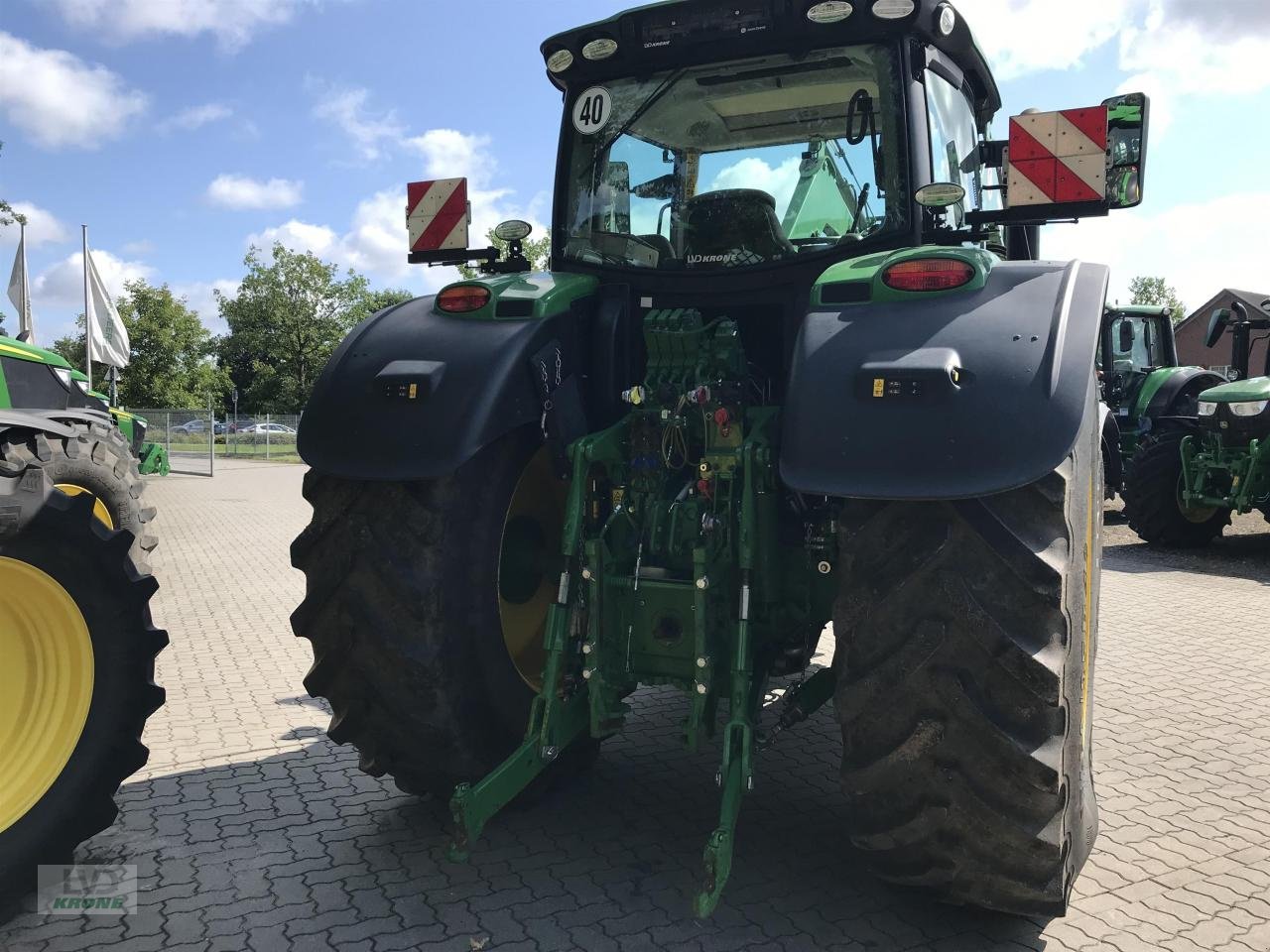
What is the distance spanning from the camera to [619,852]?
3.46 meters

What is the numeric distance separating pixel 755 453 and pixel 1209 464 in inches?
357

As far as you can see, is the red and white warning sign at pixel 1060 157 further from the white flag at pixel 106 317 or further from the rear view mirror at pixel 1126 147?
the white flag at pixel 106 317

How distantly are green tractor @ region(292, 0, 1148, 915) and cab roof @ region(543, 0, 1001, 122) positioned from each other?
0.01 metres

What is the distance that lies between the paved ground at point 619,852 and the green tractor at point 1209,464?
5023 millimetres

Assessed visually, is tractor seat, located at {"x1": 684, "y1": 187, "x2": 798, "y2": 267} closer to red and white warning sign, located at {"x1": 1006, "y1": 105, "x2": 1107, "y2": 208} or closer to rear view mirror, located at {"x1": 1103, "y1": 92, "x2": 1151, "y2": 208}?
red and white warning sign, located at {"x1": 1006, "y1": 105, "x2": 1107, "y2": 208}

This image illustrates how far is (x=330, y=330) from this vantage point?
52.4 metres

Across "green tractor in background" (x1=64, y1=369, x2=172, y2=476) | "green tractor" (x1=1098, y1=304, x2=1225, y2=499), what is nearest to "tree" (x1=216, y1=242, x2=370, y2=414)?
"green tractor in background" (x1=64, y1=369, x2=172, y2=476)

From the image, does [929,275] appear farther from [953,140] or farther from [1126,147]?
[953,140]

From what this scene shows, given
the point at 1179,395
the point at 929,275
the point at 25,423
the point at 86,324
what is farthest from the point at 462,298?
the point at 86,324

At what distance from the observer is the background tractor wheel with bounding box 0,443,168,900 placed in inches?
117

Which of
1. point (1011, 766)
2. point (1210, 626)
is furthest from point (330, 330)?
point (1011, 766)

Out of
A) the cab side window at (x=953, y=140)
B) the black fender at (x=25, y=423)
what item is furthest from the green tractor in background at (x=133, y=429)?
the cab side window at (x=953, y=140)

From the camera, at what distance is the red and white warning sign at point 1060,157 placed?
3.15 meters

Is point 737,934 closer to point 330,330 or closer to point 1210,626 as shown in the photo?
point 1210,626
